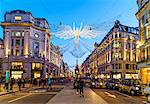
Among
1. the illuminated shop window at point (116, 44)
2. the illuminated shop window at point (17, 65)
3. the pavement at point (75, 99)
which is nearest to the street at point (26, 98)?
the pavement at point (75, 99)

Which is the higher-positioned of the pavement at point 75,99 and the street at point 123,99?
the pavement at point 75,99

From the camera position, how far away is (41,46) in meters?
106

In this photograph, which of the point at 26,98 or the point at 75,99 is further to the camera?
the point at 26,98

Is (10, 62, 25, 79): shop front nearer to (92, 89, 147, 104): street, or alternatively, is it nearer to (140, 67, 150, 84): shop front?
(140, 67, 150, 84): shop front

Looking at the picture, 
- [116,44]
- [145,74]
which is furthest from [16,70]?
[145,74]

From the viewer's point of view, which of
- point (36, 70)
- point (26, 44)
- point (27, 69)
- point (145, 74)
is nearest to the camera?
point (145, 74)

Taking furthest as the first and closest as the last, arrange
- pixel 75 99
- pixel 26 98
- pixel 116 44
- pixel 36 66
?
pixel 116 44, pixel 36 66, pixel 26 98, pixel 75 99

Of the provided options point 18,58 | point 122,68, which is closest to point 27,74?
point 18,58

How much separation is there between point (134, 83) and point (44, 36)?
77138mm

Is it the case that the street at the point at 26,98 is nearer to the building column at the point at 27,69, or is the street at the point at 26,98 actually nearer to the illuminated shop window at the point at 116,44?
the building column at the point at 27,69

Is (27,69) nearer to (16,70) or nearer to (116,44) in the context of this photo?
(16,70)

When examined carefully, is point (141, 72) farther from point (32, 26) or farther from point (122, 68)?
point (32, 26)

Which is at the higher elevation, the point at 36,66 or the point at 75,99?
the point at 36,66

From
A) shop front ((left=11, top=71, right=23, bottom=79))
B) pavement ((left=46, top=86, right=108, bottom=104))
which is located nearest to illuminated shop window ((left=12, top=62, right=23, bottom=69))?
shop front ((left=11, top=71, right=23, bottom=79))
